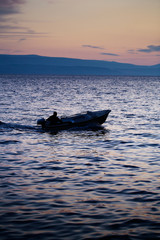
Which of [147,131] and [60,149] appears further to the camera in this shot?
[147,131]

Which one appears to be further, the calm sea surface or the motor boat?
the motor boat

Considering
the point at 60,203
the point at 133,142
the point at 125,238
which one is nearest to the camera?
the point at 125,238

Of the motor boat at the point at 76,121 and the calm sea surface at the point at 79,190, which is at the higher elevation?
the motor boat at the point at 76,121

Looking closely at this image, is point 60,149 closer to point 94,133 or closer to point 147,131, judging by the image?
point 94,133

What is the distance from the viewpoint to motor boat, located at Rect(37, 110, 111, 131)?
26.4 meters

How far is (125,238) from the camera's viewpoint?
7773 millimetres

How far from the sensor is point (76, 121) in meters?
27.1

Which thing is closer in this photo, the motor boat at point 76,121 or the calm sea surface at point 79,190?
the calm sea surface at point 79,190

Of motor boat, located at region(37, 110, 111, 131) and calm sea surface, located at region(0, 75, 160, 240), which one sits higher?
motor boat, located at region(37, 110, 111, 131)

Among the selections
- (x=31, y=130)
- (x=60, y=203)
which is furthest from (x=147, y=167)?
(x=31, y=130)

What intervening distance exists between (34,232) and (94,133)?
56.6ft

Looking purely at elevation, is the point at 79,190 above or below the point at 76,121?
below

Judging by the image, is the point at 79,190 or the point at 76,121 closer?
the point at 79,190

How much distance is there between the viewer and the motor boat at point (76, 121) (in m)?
26.4
